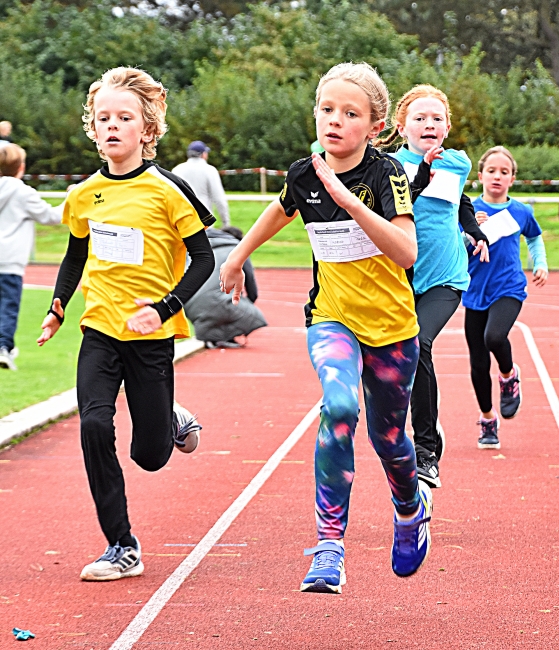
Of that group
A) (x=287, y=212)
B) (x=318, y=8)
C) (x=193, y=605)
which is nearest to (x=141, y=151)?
(x=287, y=212)

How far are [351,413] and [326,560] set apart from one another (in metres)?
0.52

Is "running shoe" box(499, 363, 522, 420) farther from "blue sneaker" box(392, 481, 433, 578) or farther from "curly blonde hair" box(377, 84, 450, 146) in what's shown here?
"blue sneaker" box(392, 481, 433, 578)

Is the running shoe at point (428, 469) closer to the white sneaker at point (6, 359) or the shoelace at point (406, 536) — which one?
the shoelace at point (406, 536)

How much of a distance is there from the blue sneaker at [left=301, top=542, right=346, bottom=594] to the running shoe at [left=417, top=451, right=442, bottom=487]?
7.27 feet

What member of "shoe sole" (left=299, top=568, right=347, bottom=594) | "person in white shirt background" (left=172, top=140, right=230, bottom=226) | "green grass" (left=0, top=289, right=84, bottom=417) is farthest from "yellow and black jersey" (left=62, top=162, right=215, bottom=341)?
"person in white shirt background" (left=172, top=140, right=230, bottom=226)

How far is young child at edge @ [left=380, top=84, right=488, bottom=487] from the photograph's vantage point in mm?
6668

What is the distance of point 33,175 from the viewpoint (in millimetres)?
41812

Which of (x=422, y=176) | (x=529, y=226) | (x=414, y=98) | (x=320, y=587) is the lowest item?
(x=320, y=587)

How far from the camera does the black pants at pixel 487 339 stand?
27.1 feet

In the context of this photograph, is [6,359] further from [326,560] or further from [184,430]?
[326,560]

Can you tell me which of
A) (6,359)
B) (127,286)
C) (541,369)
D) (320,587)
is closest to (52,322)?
(127,286)

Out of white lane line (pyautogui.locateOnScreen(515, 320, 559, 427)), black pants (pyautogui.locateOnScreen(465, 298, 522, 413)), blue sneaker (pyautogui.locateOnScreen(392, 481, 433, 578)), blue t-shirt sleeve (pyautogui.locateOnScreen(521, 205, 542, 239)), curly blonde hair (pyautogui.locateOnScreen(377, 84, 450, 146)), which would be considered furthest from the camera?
white lane line (pyautogui.locateOnScreen(515, 320, 559, 427))

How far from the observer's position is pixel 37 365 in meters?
12.3

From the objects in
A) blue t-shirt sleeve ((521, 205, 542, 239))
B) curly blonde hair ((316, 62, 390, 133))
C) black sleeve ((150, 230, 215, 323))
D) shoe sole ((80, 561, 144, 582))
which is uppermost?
curly blonde hair ((316, 62, 390, 133))
